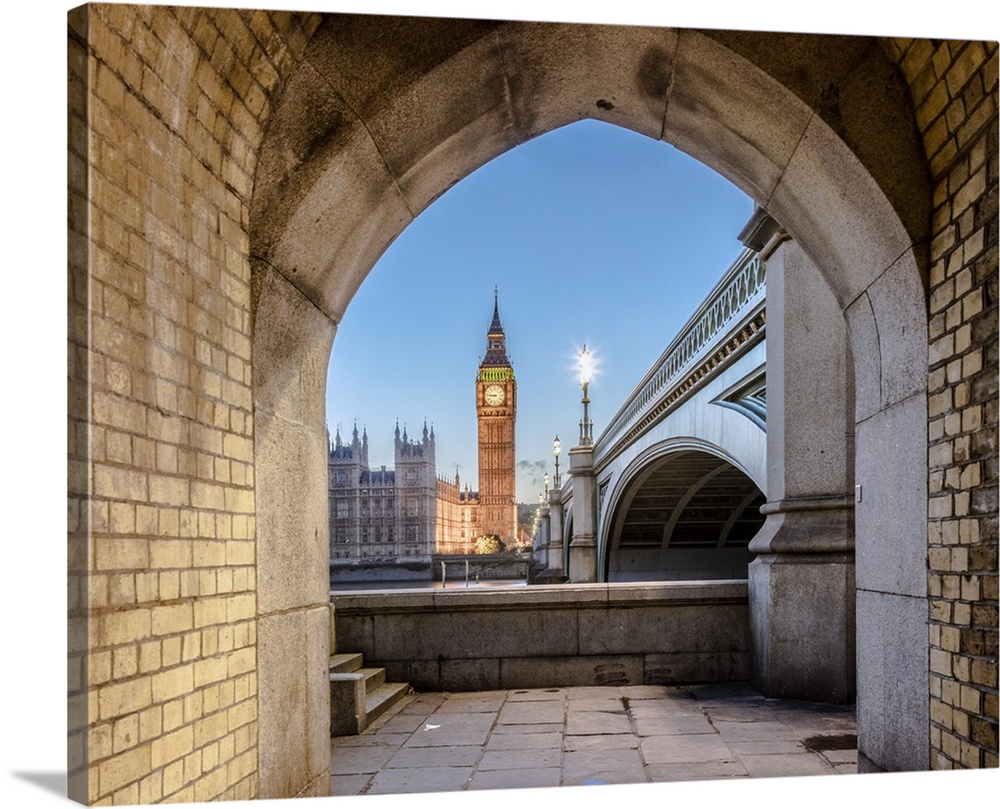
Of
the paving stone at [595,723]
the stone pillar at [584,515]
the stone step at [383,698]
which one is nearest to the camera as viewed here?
the paving stone at [595,723]

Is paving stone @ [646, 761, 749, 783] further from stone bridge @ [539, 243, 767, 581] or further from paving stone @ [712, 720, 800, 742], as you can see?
stone bridge @ [539, 243, 767, 581]

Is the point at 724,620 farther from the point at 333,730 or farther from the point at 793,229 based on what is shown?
the point at 793,229

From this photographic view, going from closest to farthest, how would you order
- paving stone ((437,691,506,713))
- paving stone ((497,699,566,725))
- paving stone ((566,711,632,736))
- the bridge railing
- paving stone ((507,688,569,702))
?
paving stone ((566,711,632,736))
paving stone ((497,699,566,725))
paving stone ((437,691,506,713))
paving stone ((507,688,569,702))
the bridge railing

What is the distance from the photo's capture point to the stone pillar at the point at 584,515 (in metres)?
31.0

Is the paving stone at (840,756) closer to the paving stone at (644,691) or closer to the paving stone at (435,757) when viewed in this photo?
the paving stone at (435,757)

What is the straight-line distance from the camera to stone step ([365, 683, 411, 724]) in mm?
7777

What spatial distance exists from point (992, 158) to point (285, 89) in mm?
2959

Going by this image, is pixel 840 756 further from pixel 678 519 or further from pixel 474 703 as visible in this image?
pixel 678 519

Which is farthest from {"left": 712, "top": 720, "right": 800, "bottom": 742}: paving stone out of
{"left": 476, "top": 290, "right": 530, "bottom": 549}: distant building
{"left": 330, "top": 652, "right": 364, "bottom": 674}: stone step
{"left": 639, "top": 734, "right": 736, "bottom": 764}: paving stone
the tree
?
{"left": 476, "top": 290, "right": 530, "bottom": 549}: distant building

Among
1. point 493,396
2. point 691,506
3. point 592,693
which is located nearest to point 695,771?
point 592,693

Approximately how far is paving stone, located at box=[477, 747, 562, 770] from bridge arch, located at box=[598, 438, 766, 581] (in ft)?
44.5

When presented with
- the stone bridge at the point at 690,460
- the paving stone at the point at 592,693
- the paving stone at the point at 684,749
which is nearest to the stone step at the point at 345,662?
the paving stone at the point at 592,693

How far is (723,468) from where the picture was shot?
2272 centimetres

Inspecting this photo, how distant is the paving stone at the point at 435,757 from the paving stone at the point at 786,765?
5.35 feet
